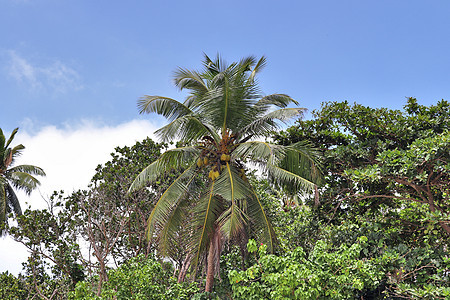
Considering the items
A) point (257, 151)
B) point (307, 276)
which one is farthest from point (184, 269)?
point (307, 276)

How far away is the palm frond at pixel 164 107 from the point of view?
11.4 m

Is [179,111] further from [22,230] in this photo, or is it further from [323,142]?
[22,230]

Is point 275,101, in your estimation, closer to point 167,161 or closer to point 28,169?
point 167,161

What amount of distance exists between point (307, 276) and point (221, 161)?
3.70 m

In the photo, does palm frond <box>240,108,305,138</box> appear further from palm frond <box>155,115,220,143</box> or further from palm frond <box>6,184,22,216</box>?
palm frond <box>6,184,22,216</box>

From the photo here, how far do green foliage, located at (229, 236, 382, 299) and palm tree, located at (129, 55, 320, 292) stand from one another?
955 millimetres

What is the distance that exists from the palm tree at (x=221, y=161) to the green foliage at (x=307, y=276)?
95 cm

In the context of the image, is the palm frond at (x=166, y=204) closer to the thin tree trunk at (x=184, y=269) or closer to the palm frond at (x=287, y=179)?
the palm frond at (x=287, y=179)

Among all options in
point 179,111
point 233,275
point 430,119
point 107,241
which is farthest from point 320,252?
point 107,241

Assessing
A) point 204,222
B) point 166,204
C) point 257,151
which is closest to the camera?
point 257,151

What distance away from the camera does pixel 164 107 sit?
11562 mm

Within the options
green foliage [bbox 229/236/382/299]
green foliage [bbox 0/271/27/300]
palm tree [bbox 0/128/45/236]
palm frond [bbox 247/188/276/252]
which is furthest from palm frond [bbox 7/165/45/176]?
green foliage [bbox 229/236/382/299]

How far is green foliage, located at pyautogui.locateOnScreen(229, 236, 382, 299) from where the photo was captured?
8.62 metres

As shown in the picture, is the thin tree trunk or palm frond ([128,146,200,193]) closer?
palm frond ([128,146,200,193])
